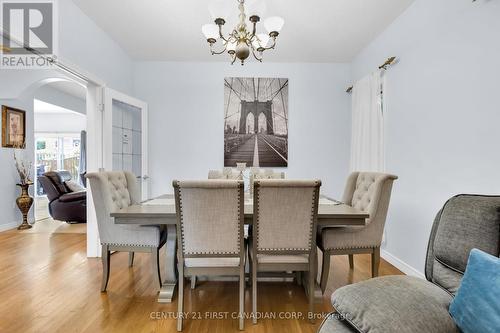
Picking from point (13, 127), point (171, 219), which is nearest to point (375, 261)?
point (171, 219)

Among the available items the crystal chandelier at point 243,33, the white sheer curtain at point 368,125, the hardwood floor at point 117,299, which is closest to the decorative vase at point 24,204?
the hardwood floor at point 117,299

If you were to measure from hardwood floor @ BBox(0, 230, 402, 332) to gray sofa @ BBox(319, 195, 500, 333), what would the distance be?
3.10ft

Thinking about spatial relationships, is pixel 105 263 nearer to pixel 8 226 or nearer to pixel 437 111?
pixel 437 111

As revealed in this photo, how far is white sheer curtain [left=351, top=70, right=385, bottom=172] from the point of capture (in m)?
3.08

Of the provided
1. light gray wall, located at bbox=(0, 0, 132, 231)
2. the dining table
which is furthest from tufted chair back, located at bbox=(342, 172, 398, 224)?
light gray wall, located at bbox=(0, 0, 132, 231)

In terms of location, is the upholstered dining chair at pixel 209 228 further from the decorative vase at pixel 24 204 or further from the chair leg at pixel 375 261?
the decorative vase at pixel 24 204

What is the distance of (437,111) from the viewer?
222cm

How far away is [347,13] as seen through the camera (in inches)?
107

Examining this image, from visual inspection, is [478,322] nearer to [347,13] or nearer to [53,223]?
[347,13]

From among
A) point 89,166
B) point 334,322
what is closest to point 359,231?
point 334,322

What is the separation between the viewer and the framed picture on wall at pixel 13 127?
436cm

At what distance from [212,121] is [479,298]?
3630 mm

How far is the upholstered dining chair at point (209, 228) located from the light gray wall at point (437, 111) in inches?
67.4

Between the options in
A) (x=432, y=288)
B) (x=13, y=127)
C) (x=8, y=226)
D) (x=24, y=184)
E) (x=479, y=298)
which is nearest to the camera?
(x=479, y=298)
